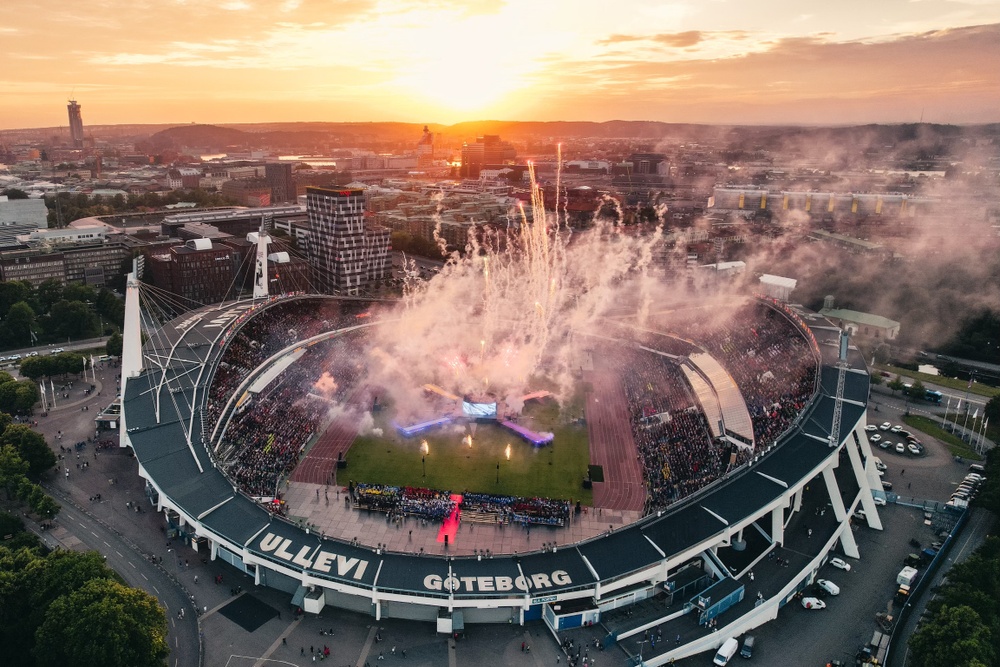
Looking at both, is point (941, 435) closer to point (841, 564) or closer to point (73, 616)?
point (841, 564)

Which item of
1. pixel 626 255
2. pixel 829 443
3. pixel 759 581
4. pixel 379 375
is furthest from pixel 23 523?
pixel 626 255

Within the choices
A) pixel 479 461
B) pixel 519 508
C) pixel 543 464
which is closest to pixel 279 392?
pixel 479 461

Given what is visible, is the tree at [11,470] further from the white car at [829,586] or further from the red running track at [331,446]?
the white car at [829,586]

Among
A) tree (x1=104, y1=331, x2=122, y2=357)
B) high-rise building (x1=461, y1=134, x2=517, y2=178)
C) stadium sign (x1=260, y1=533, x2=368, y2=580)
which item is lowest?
stadium sign (x1=260, y1=533, x2=368, y2=580)

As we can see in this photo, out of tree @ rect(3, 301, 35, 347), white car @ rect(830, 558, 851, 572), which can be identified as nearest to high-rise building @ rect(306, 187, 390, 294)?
tree @ rect(3, 301, 35, 347)

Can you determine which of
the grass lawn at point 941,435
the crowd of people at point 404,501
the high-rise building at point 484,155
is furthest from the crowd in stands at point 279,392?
the high-rise building at point 484,155

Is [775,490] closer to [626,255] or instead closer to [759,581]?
[759,581]

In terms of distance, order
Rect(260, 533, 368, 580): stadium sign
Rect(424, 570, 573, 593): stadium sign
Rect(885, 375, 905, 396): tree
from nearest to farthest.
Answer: Rect(424, 570, 573, 593): stadium sign → Rect(260, 533, 368, 580): stadium sign → Rect(885, 375, 905, 396): tree

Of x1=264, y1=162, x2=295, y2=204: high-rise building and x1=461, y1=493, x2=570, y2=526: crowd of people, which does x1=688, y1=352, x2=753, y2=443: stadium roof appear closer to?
x1=461, y1=493, x2=570, y2=526: crowd of people
